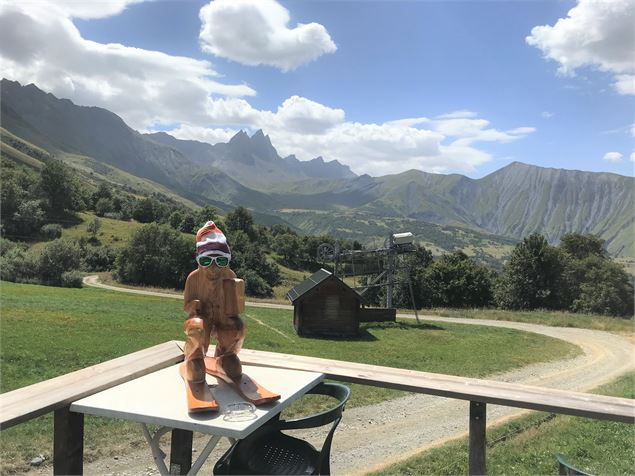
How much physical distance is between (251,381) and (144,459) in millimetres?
5803

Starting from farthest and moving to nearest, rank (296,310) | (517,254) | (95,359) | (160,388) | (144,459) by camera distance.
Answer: (517,254) < (296,310) < (95,359) < (144,459) < (160,388)

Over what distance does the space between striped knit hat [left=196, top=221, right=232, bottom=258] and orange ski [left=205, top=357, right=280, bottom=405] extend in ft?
2.83

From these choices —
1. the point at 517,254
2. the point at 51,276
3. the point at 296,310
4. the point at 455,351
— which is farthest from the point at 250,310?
the point at 517,254

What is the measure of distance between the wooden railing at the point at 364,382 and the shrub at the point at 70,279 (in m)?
46.3

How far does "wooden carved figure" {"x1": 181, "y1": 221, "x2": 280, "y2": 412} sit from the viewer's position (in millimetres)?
3627

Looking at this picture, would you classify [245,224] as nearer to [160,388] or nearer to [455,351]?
[455,351]

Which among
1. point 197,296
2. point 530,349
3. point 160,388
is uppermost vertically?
point 197,296

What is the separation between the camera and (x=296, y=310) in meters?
26.4

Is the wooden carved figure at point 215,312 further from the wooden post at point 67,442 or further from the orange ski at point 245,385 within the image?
the wooden post at point 67,442

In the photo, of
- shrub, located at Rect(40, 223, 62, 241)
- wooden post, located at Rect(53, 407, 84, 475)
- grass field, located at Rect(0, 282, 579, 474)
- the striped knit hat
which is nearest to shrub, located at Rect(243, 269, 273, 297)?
grass field, located at Rect(0, 282, 579, 474)

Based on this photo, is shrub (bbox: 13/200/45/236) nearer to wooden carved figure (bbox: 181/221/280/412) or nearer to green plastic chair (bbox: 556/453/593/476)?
wooden carved figure (bbox: 181/221/280/412)

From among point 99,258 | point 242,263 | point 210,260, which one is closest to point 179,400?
point 210,260

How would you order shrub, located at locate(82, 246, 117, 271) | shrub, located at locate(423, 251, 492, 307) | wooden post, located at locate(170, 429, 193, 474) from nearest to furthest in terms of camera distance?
wooden post, located at locate(170, 429, 193, 474) → shrub, located at locate(423, 251, 492, 307) → shrub, located at locate(82, 246, 117, 271)

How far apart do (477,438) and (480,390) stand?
35cm
